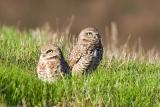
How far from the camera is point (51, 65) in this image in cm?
1012

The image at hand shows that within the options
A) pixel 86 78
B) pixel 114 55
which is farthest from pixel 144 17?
pixel 86 78

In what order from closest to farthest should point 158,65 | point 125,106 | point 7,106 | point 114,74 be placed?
point 7,106 → point 125,106 → point 114,74 → point 158,65

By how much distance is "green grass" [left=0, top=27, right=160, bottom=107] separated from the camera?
9234 mm

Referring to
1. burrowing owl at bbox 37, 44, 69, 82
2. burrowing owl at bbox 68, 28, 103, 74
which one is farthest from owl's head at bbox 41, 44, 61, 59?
burrowing owl at bbox 68, 28, 103, 74

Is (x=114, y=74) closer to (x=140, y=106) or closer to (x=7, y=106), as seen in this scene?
(x=140, y=106)

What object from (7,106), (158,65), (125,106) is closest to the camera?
(7,106)

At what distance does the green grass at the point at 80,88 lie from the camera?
9.23 meters

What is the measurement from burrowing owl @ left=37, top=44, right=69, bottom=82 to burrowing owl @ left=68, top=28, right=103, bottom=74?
1.69 feet

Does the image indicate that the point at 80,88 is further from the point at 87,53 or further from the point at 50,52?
the point at 87,53

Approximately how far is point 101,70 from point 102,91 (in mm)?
1223

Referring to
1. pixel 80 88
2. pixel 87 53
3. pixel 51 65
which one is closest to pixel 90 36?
pixel 87 53

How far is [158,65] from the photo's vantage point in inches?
465

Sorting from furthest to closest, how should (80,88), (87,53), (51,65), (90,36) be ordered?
(90,36)
(87,53)
(51,65)
(80,88)

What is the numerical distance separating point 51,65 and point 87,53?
944mm
